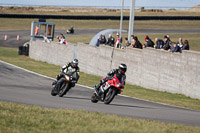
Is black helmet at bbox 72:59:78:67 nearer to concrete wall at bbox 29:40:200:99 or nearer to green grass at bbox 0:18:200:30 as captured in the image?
concrete wall at bbox 29:40:200:99

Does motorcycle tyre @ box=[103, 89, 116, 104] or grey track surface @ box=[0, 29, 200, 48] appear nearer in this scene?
motorcycle tyre @ box=[103, 89, 116, 104]

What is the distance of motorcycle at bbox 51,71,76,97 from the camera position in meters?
14.5

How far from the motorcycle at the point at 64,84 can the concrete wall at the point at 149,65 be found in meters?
5.68

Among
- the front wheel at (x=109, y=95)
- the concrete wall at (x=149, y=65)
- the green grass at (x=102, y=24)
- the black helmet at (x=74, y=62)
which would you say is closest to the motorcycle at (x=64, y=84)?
the black helmet at (x=74, y=62)

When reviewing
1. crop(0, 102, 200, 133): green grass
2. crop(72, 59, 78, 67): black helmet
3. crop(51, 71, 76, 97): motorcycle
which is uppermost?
crop(72, 59, 78, 67): black helmet

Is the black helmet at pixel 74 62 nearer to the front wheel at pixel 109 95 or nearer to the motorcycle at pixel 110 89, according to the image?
the motorcycle at pixel 110 89

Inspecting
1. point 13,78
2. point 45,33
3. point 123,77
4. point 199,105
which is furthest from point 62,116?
point 45,33

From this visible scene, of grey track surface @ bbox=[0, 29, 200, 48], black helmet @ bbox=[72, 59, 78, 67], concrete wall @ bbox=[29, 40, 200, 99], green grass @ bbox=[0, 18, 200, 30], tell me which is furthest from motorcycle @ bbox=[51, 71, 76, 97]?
green grass @ bbox=[0, 18, 200, 30]

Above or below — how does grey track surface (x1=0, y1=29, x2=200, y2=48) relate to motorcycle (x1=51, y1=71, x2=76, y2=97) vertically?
above

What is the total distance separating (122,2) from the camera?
33688 mm

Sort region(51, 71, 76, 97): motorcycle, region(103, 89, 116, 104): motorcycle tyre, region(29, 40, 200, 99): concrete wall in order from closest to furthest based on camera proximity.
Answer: region(103, 89, 116, 104): motorcycle tyre < region(51, 71, 76, 97): motorcycle < region(29, 40, 200, 99): concrete wall

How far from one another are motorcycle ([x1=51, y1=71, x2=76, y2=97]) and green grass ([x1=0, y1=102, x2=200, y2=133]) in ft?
13.2

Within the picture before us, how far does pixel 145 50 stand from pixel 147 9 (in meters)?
72.3

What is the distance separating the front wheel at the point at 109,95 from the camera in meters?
13.1
